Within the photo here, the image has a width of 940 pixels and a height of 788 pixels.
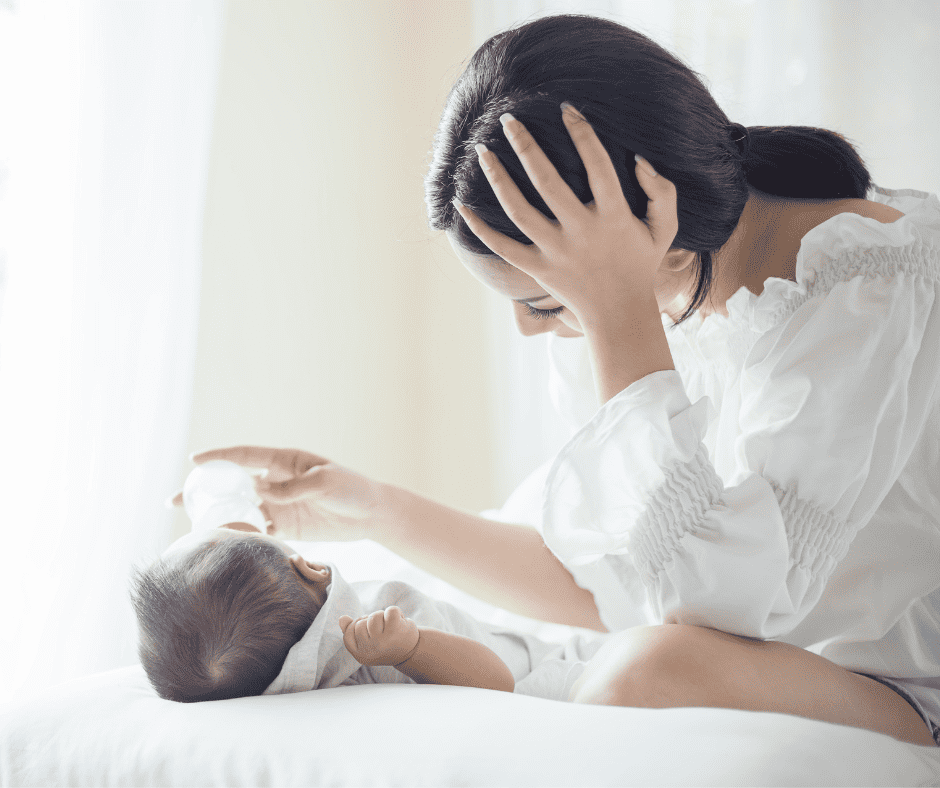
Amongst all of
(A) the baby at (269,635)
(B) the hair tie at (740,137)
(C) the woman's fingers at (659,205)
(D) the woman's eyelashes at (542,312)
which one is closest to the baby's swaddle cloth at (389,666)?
(A) the baby at (269,635)

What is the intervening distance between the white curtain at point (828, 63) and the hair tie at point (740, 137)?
595 mm

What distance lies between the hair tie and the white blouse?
0.14 metres

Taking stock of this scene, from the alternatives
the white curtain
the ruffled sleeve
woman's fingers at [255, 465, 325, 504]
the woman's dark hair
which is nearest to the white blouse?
the ruffled sleeve

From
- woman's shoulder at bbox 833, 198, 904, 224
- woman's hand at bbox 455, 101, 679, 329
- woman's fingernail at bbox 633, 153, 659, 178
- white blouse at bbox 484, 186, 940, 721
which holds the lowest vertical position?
white blouse at bbox 484, 186, 940, 721

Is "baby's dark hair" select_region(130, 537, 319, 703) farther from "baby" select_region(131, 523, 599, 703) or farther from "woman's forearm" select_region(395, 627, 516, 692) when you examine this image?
"woman's forearm" select_region(395, 627, 516, 692)

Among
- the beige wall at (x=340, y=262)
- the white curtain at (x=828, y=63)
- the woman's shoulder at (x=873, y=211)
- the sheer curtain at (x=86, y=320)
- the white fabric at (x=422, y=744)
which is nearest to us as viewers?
the white fabric at (x=422, y=744)

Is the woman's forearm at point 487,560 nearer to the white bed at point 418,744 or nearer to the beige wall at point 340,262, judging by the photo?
the white bed at point 418,744

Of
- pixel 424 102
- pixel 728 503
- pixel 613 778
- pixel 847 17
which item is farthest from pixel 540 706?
pixel 424 102

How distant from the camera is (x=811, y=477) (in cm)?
62

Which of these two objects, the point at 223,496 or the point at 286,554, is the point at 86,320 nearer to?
the point at 223,496

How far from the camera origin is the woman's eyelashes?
0.78 metres

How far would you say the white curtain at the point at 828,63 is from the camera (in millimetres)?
1461

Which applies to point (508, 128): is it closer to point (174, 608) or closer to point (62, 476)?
point (174, 608)

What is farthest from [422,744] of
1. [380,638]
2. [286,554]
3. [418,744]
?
[286,554]
